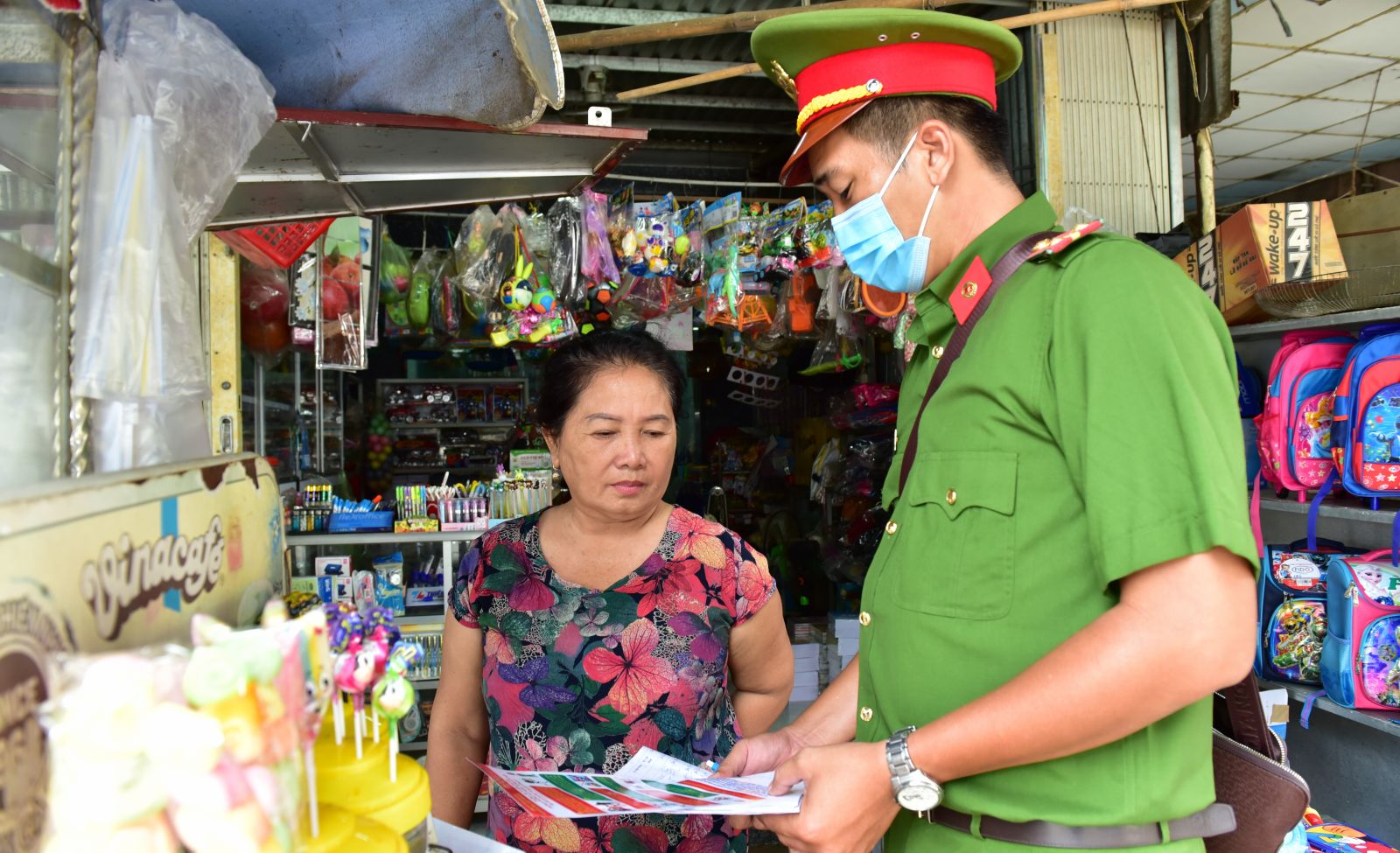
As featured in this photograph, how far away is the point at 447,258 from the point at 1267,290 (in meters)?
3.18

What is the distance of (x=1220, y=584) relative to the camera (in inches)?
36.1

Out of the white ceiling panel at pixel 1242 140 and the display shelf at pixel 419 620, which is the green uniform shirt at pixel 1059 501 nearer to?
the display shelf at pixel 419 620

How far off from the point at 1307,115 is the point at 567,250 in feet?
18.8

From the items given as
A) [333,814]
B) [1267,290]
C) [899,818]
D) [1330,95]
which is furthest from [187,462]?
[1330,95]

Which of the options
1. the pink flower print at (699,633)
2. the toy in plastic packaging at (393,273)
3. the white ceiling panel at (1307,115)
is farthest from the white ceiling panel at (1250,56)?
the pink flower print at (699,633)

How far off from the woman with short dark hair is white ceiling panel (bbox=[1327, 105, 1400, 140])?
22.2ft

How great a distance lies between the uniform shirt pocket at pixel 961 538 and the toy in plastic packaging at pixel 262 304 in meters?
3.08

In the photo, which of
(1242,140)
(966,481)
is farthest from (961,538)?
(1242,140)

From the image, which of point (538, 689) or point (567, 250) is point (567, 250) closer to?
point (567, 250)

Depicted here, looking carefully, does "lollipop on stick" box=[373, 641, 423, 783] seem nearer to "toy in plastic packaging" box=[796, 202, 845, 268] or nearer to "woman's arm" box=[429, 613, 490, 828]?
"woman's arm" box=[429, 613, 490, 828]

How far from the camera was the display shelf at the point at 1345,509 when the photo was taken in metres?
2.57

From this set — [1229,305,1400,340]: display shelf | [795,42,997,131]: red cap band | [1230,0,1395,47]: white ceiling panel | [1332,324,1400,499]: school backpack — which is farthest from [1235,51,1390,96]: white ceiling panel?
[795,42,997,131]: red cap band

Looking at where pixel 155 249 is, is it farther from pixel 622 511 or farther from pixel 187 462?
pixel 622 511

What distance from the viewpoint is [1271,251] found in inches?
109
